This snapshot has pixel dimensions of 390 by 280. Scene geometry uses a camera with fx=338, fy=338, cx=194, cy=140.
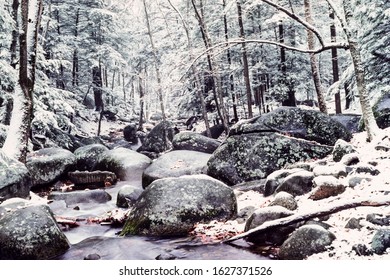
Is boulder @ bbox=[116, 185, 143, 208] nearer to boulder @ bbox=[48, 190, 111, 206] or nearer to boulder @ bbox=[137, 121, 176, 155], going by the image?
boulder @ bbox=[48, 190, 111, 206]

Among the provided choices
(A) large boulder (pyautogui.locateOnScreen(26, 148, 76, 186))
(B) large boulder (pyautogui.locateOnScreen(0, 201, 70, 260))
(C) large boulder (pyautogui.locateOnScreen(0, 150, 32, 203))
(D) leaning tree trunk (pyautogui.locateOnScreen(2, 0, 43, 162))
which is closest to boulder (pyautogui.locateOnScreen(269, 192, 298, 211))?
(B) large boulder (pyautogui.locateOnScreen(0, 201, 70, 260))

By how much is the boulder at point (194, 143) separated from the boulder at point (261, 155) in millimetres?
4226

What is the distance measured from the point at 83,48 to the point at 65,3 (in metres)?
2.93

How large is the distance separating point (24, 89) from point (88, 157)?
5.77 m

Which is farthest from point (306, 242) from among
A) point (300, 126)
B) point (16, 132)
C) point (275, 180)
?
point (16, 132)

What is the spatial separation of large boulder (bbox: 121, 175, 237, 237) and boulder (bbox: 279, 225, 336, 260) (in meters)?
1.81

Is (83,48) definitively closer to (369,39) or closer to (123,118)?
(123,118)

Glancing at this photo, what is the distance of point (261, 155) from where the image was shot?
861 cm

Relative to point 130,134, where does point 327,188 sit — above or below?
below

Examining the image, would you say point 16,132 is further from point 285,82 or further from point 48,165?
point 285,82

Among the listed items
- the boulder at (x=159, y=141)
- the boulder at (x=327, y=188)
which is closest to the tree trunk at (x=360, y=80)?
the boulder at (x=327, y=188)

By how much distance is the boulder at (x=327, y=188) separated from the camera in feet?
17.6

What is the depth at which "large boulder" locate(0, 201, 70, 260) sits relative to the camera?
182 inches

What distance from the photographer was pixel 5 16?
28.8 feet
